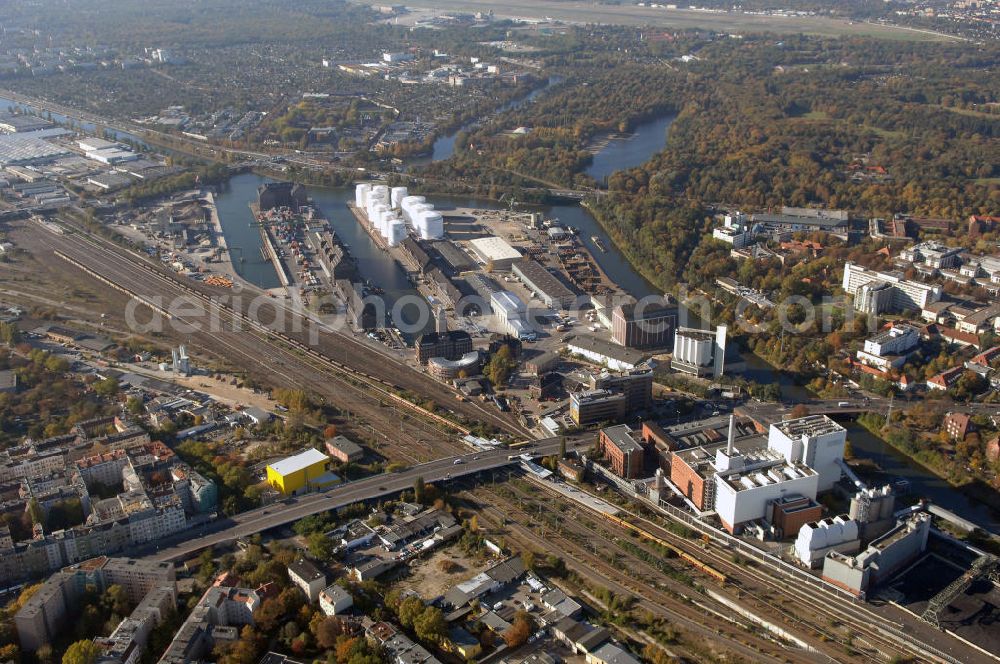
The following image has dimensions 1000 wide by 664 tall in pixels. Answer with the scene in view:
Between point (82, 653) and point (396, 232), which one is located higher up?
point (396, 232)

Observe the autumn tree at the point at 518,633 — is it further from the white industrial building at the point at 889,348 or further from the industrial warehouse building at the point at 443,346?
the white industrial building at the point at 889,348

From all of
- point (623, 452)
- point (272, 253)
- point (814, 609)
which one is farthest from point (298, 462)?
point (272, 253)

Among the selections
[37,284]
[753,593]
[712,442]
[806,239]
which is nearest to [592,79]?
[806,239]

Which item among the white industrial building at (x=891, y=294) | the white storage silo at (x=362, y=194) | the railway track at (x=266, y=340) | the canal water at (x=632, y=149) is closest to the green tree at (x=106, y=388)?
the railway track at (x=266, y=340)

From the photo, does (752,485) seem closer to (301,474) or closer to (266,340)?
(301,474)

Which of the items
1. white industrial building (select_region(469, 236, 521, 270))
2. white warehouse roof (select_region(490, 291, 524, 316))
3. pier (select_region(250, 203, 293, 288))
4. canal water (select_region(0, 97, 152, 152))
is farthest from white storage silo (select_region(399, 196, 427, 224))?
canal water (select_region(0, 97, 152, 152))

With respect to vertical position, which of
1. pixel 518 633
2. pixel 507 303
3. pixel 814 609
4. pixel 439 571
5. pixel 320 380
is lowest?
pixel 814 609
